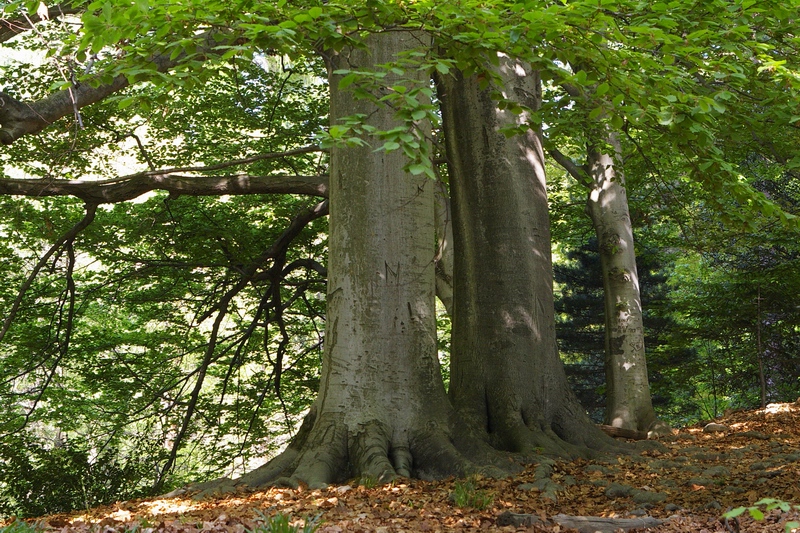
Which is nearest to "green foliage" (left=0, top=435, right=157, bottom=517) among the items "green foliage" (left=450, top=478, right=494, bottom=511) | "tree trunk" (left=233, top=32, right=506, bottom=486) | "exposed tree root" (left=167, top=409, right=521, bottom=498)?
"exposed tree root" (left=167, top=409, right=521, bottom=498)

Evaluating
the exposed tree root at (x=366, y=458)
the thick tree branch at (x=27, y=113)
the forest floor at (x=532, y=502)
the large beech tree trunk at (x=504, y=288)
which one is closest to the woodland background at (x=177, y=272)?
the large beech tree trunk at (x=504, y=288)

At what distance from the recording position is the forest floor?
388 centimetres

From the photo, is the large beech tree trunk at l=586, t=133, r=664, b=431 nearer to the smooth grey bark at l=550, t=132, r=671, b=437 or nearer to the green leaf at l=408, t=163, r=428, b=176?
the smooth grey bark at l=550, t=132, r=671, b=437

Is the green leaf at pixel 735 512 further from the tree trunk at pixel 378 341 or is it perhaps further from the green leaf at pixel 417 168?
the tree trunk at pixel 378 341

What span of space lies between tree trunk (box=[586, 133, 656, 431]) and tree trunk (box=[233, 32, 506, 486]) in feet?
12.0

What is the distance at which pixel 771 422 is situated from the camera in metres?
7.84

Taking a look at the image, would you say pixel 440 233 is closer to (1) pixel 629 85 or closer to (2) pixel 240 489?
(2) pixel 240 489

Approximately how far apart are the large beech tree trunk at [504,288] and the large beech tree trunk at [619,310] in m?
2.13

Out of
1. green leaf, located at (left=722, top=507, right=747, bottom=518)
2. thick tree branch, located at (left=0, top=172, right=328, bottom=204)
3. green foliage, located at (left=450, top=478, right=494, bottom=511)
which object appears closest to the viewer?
green leaf, located at (left=722, top=507, right=747, bottom=518)

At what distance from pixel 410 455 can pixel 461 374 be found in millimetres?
1251

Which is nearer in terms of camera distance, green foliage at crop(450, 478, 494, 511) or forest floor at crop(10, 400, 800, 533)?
forest floor at crop(10, 400, 800, 533)

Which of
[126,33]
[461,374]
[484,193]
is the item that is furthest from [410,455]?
[126,33]

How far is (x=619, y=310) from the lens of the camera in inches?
356

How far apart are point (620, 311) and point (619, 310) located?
0.02m
